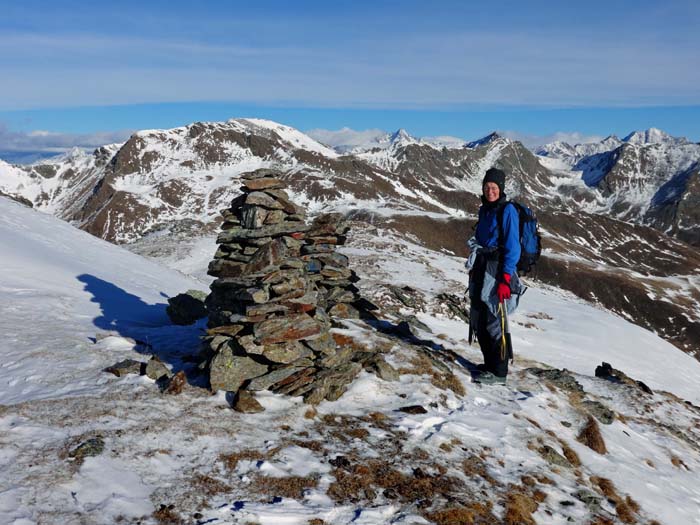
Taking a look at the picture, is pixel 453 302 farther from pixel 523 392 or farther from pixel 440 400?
pixel 440 400

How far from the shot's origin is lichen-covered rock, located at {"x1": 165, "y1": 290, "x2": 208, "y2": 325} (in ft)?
59.5

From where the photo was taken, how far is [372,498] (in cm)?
793

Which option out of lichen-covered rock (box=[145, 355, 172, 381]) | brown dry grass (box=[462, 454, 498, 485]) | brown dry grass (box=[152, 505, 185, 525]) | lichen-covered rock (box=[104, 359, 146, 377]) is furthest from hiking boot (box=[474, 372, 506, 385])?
brown dry grass (box=[152, 505, 185, 525])

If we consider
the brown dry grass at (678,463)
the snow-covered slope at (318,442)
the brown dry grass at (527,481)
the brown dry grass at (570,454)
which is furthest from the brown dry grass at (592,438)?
the brown dry grass at (527,481)

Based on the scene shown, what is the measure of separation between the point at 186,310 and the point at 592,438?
543 inches

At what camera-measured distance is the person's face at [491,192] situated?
12.3 m

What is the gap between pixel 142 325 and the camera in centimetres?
1708

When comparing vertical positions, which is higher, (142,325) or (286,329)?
(286,329)

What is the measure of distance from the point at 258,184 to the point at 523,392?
31.5 ft

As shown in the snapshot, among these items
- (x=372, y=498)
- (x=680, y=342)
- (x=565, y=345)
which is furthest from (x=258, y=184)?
(x=680, y=342)

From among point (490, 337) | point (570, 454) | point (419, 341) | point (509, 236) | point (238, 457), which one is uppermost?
point (509, 236)

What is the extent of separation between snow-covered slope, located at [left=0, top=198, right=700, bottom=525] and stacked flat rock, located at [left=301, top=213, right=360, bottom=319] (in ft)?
5.36

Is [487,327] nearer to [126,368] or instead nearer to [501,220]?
[501,220]

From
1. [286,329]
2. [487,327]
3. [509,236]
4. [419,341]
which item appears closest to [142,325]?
[286,329]
